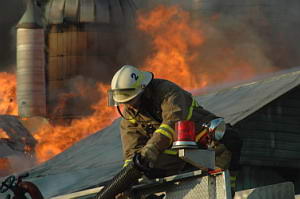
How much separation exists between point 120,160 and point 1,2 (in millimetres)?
47036

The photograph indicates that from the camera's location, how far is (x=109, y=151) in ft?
82.1

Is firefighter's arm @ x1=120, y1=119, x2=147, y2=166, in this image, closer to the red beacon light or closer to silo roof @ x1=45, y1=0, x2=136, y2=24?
the red beacon light

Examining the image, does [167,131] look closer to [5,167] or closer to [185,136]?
[185,136]

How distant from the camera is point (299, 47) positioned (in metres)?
62.0

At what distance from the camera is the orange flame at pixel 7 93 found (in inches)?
2606

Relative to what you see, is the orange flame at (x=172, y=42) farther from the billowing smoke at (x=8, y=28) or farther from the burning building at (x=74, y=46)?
the billowing smoke at (x=8, y=28)

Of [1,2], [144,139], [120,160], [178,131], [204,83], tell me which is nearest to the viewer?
[178,131]

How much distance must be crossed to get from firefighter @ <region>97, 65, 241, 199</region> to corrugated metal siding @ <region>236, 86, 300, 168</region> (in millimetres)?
11726

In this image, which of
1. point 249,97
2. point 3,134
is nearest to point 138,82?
point 249,97

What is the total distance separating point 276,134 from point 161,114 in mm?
12684

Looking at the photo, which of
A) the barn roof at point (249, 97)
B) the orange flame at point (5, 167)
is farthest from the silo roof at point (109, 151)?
the orange flame at point (5, 167)

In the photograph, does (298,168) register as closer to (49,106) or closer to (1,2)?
(49,106)

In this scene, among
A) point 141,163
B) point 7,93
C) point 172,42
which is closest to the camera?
point 141,163

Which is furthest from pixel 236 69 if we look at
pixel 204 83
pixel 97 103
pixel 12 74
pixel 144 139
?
pixel 144 139
